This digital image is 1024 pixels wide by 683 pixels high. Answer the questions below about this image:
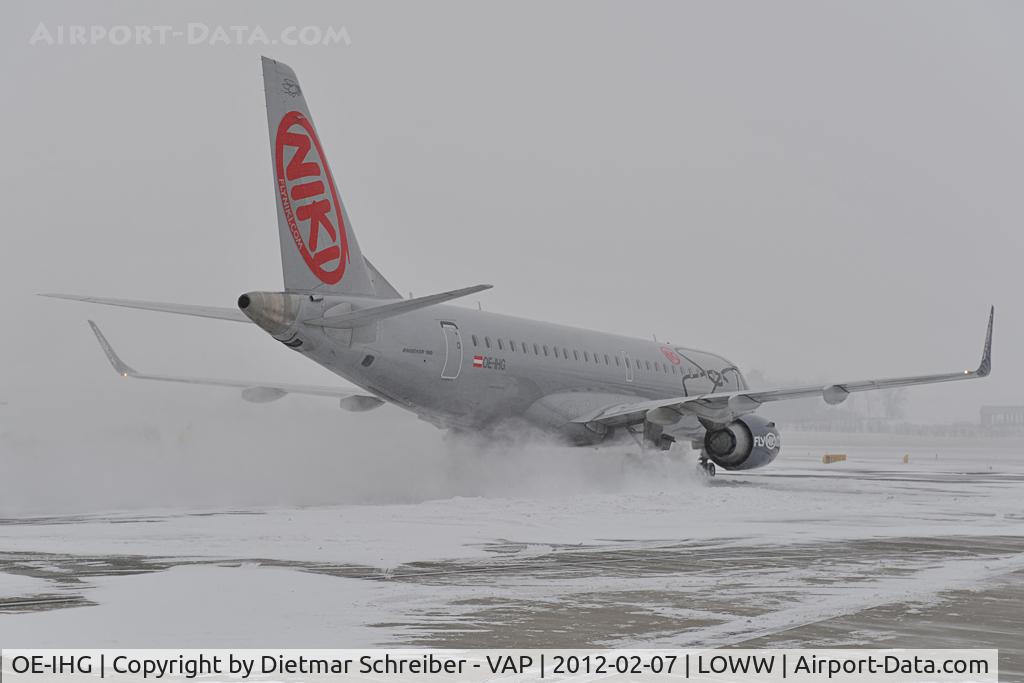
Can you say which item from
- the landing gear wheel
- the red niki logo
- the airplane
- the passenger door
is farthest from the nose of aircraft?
the landing gear wheel

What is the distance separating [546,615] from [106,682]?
12.0ft

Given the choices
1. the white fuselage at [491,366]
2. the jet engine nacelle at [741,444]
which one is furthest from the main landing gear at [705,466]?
the jet engine nacelle at [741,444]

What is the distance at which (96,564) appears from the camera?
12.7 meters

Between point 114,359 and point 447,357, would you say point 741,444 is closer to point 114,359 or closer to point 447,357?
point 447,357

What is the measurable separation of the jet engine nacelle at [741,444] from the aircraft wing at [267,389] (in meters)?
8.16

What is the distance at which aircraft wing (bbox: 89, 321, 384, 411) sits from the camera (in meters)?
29.8

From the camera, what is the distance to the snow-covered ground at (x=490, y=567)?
907cm

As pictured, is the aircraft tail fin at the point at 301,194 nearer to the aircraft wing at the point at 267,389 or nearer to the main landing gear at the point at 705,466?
the aircraft wing at the point at 267,389

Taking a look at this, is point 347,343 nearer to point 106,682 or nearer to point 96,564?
point 96,564

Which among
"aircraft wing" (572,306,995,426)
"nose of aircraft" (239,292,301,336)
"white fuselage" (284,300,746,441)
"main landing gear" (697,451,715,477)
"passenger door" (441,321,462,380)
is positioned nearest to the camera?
"nose of aircraft" (239,292,301,336)

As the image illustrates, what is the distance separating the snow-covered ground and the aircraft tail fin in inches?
177

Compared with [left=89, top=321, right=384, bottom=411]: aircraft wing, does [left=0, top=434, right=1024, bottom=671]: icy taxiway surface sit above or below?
below

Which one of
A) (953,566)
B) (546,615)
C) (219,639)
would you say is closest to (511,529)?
(953,566)

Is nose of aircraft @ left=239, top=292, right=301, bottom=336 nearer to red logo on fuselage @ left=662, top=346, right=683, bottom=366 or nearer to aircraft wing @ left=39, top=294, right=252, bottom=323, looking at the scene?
aircraft wing @ left=39, top=294, right=252, bottom=323
